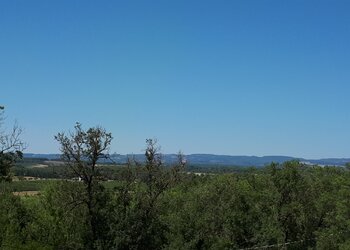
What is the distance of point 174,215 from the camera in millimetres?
50188

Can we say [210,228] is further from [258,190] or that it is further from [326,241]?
[258,190]

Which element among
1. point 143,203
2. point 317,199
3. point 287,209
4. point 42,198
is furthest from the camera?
point 317,199

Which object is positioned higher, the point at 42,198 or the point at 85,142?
the point at 85,142

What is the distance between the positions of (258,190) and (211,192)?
1200 cm

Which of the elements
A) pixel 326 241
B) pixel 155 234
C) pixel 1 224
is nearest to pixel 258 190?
pixel 326 241

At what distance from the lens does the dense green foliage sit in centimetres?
4616

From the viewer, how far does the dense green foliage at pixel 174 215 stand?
151 feet

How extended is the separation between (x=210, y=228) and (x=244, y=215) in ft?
38.6

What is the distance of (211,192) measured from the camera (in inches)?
2202

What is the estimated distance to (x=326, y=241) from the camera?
50.0m

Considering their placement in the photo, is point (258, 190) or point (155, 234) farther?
point (258, 190)

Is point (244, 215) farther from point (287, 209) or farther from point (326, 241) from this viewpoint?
point (326, 241)

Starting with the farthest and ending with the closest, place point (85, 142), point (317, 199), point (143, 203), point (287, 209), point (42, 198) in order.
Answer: point (317, 199)
point (287, 209)
point (42, 198)
point (143, 203)
point (85, 142)

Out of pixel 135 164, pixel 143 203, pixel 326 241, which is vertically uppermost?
pixel 135 164
